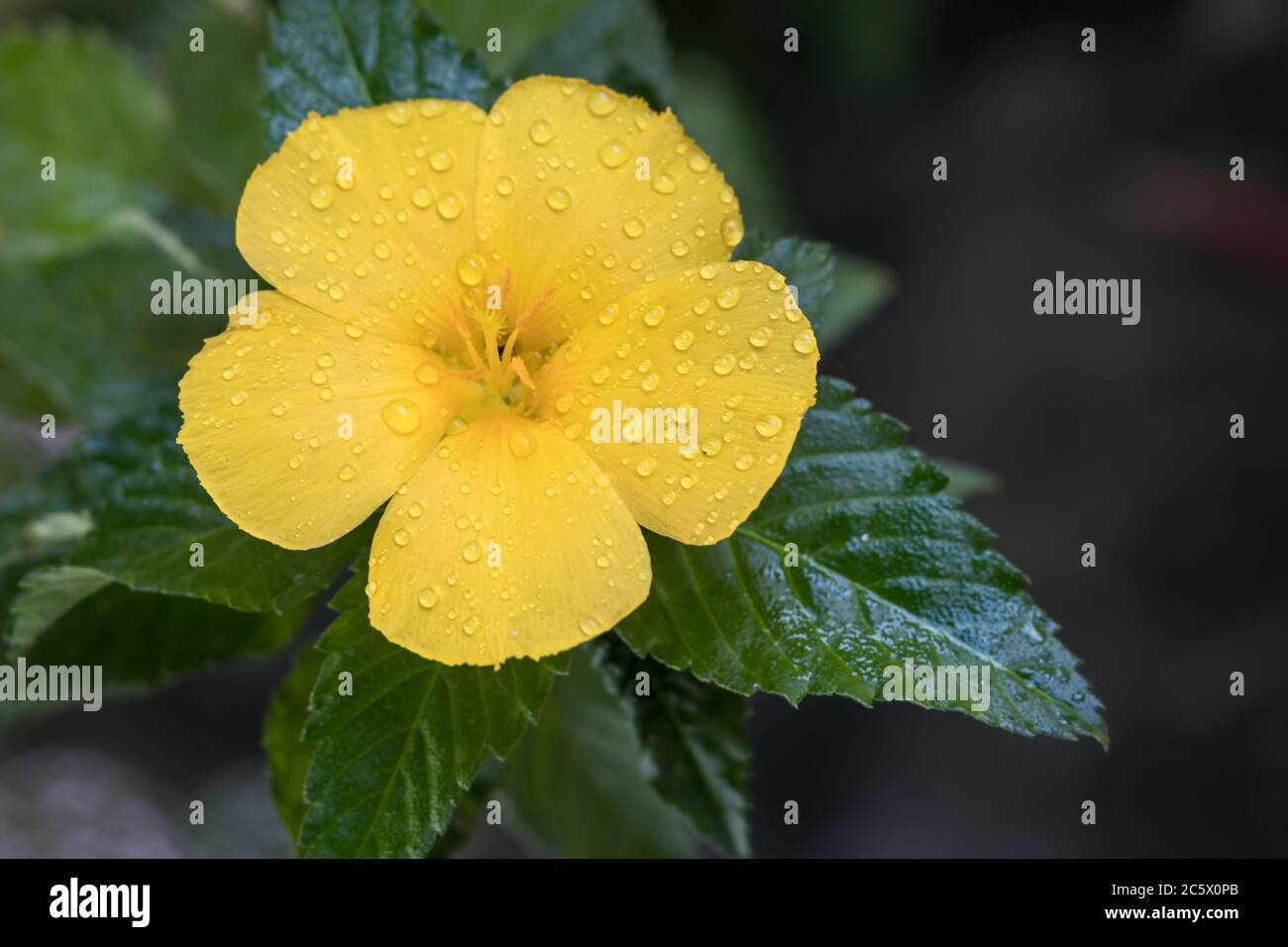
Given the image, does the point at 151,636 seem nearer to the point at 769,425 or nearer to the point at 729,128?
the point at 769,425

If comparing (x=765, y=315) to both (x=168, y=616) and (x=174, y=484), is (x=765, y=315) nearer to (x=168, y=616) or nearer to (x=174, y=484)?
(x=174, y=484)

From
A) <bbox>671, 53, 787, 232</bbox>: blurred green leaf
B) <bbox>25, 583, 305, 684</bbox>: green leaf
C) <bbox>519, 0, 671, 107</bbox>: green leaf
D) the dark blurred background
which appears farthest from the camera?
the dark blurred background

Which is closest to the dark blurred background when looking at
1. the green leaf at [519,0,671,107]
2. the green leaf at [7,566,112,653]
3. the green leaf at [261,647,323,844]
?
the green leaf at [519,0,671,107]

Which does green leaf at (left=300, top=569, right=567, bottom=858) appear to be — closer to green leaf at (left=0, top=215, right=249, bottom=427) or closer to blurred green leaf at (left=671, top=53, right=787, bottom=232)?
green leaf at (left=0, top=215, right=249, bottom=427)

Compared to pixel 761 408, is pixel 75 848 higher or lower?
lower

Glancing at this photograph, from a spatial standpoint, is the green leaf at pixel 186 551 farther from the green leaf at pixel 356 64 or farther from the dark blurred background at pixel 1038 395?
the dark blurred background at pixel 1038 395

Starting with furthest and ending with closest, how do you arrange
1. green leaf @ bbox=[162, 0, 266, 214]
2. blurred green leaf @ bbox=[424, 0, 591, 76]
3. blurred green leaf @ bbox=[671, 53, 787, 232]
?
blurred green leaf @ bbox=[671, 53, 787, 232]
green leaf @ bbox=[162, 0, 266, 214]
blurred green leaf @ bbox=[424, 0, 591, 76]
